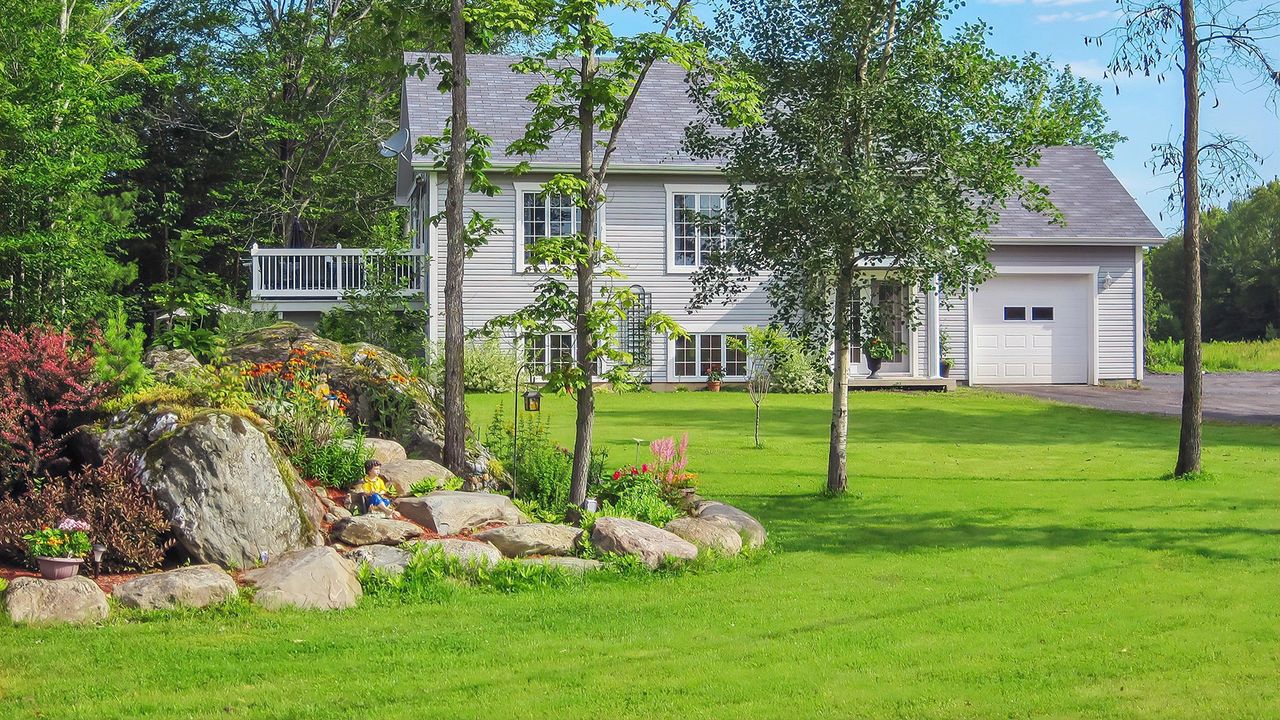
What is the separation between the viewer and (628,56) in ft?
31.9

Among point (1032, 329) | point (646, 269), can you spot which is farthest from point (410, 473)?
point (1032, 329)

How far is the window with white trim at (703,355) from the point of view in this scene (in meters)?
25.4

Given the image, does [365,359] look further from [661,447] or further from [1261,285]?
[1261,285]

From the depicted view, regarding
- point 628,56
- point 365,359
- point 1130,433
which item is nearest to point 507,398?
point 365,359

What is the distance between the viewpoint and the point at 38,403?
28.7ft

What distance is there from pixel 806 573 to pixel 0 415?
19.0 feet

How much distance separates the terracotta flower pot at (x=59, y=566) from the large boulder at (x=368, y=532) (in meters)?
1.83

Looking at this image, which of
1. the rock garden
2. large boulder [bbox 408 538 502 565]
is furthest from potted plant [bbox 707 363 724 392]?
large boulder [bbox 408 538 502 565]

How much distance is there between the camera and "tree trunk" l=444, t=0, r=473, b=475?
10938 millimetres

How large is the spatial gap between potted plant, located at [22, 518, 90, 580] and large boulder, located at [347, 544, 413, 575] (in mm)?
1681

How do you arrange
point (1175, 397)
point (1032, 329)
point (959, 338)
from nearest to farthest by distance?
point (1175, 397)
point (959, 338)
point (1032, 329)

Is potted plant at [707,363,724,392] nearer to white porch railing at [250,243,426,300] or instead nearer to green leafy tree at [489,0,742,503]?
white porch railing at [250,243,426,300]

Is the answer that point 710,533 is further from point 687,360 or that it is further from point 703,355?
point 703,355

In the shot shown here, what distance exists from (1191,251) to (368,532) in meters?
10.0
